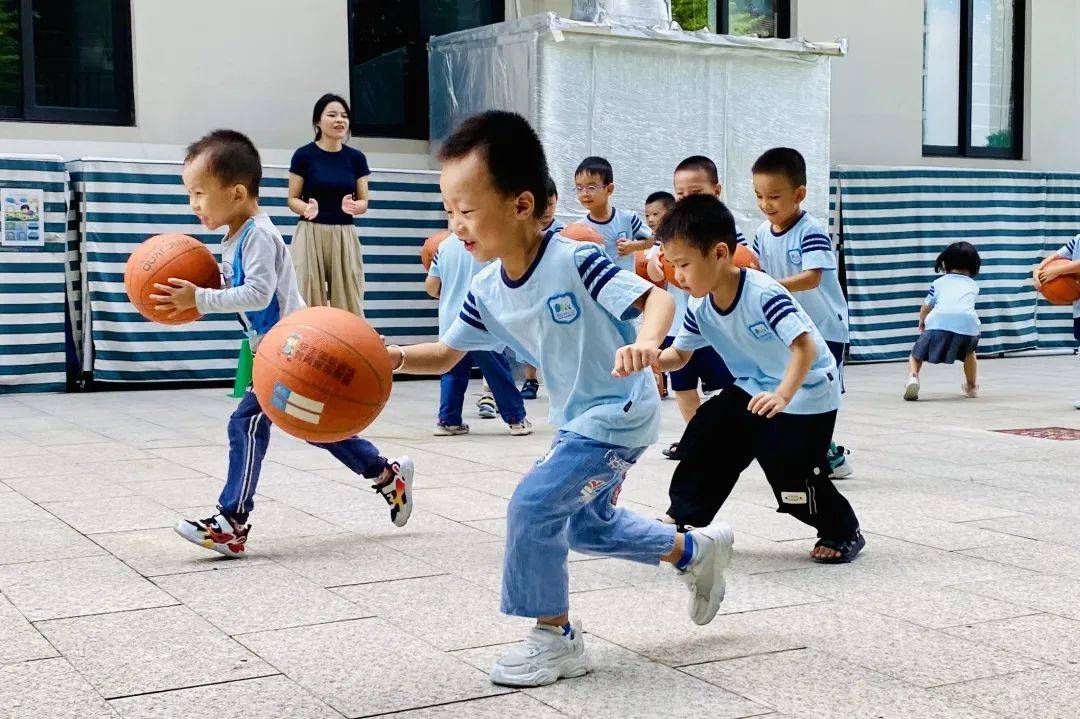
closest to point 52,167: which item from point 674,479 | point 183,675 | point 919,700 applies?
point 674,479

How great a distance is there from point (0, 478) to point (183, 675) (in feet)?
12.5

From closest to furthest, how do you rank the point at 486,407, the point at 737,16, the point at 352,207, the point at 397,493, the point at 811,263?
the point at 397,493
the point at 811,263
the point at 486,407
the point at 352,207
the point at 737,16

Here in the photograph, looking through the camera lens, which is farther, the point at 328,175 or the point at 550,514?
the point at 328,175

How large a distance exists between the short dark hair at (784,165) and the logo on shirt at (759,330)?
5.03ft

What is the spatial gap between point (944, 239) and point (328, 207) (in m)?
7.48

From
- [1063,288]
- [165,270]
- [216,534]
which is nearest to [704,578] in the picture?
[216,534]

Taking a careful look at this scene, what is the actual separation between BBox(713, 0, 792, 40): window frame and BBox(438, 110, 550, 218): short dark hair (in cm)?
1195

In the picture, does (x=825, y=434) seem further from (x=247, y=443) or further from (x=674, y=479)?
(x=247, y=443)

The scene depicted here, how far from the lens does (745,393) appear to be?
516 centimetres

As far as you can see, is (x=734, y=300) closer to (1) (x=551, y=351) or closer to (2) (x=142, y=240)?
(1) (x=551, y=351)

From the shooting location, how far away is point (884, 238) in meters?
14.6

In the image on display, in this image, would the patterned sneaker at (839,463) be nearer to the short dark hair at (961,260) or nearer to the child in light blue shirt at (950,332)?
the child in light blue shirt at (950,332)

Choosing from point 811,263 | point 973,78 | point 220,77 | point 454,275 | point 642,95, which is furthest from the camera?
point 973,78

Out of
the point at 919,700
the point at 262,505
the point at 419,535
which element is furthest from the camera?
the point at 262,505
